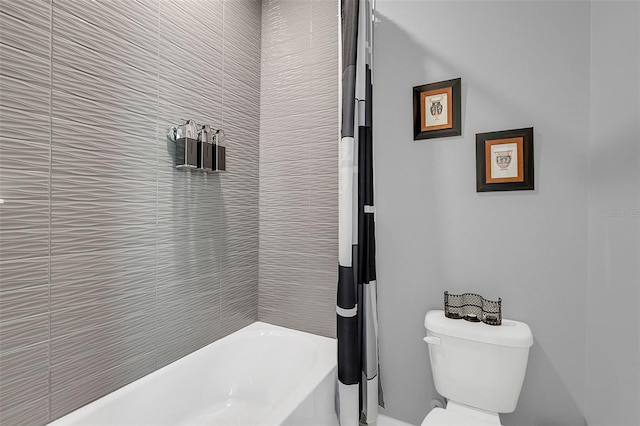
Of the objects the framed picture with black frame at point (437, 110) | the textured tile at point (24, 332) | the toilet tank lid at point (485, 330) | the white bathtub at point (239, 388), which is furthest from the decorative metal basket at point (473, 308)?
the textured tile at point (24, 332)

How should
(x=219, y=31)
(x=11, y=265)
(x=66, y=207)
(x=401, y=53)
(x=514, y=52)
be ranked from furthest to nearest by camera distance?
(x=219, y=31) < (x=401, y=53) < (x=514, y=52) < (x=66, y=207) < (x=11, y=265)

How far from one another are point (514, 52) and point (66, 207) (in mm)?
1981

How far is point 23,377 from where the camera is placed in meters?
1.01

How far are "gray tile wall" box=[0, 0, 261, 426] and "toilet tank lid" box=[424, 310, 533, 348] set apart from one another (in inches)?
46.9

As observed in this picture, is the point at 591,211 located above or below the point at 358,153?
below

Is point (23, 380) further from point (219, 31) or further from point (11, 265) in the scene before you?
point (219, 31)

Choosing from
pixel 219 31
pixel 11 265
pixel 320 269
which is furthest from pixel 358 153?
pixel 11 265

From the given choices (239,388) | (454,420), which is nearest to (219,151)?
(239,388)

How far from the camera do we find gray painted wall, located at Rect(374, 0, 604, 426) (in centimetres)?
133

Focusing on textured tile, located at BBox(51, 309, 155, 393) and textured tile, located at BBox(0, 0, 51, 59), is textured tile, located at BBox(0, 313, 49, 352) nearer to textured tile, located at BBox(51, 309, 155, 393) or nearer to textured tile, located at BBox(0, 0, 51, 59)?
textured tile, located at BBox(51, 309, 155, 393)

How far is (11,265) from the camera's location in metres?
0.98

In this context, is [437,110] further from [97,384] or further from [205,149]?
[97,384]

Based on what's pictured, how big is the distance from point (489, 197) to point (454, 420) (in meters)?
0.97

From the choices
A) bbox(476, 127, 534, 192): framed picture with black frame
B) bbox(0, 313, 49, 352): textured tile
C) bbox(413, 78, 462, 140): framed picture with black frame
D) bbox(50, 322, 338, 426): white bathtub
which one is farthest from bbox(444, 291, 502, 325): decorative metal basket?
bbox(0, 313, 49, 352): textured tile
